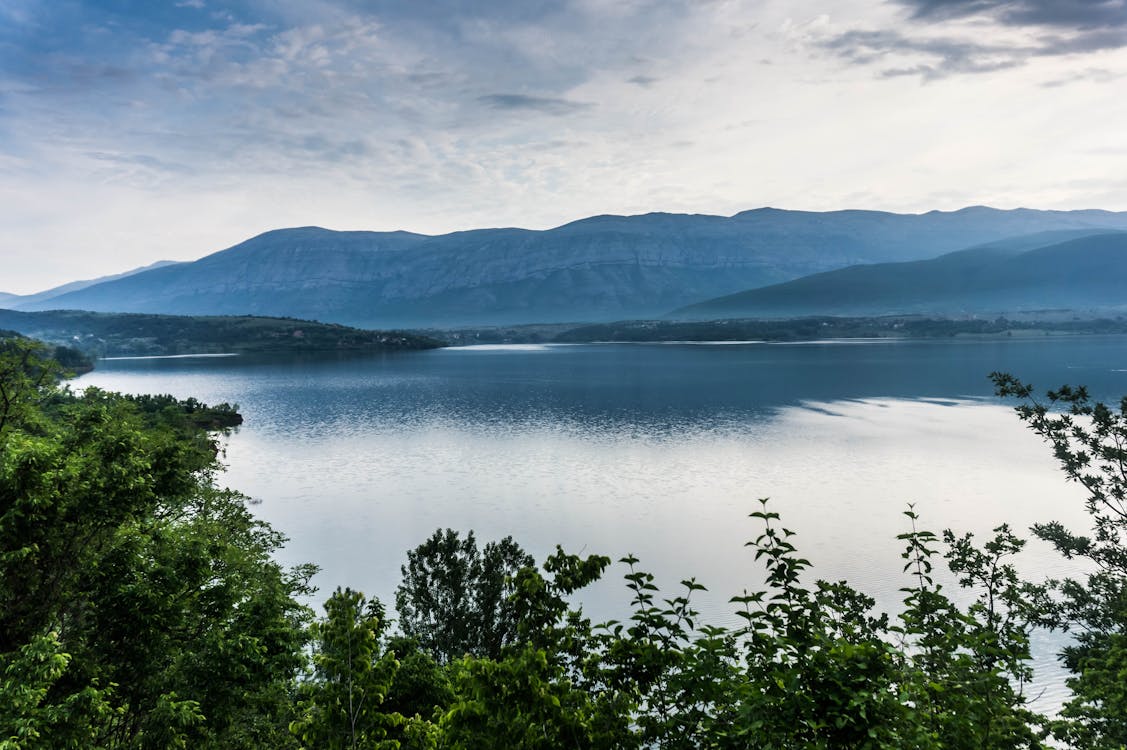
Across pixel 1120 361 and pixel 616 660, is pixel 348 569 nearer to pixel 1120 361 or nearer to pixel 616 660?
pixel 616 660

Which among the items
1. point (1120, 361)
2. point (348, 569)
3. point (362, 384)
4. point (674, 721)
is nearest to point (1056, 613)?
point (674, 721)

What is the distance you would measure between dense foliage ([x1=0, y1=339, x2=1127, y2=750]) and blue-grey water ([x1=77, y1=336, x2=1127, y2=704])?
21.5 m

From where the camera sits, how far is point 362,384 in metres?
177

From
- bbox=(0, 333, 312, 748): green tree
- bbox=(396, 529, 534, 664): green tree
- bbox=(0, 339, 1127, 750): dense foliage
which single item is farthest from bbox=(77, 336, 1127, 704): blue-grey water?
bbox=(0, 333, 312, 748): green tree

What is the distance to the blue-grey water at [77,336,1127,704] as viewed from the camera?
4959 cm

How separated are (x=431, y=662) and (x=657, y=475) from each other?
56.0 meters

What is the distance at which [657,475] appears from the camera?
74.8 metres

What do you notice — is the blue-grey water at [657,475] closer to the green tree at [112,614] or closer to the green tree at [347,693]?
the green tree at [112,614]

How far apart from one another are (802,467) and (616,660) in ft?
235

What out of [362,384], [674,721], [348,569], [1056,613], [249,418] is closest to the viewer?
[674,721]

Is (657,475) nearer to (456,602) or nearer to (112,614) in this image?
(456,602)

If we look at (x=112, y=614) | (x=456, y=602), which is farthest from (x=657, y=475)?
(x=112, y=614)

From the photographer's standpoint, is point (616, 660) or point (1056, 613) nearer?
point (616, 660)

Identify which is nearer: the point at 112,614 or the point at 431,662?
the point at 112,614
